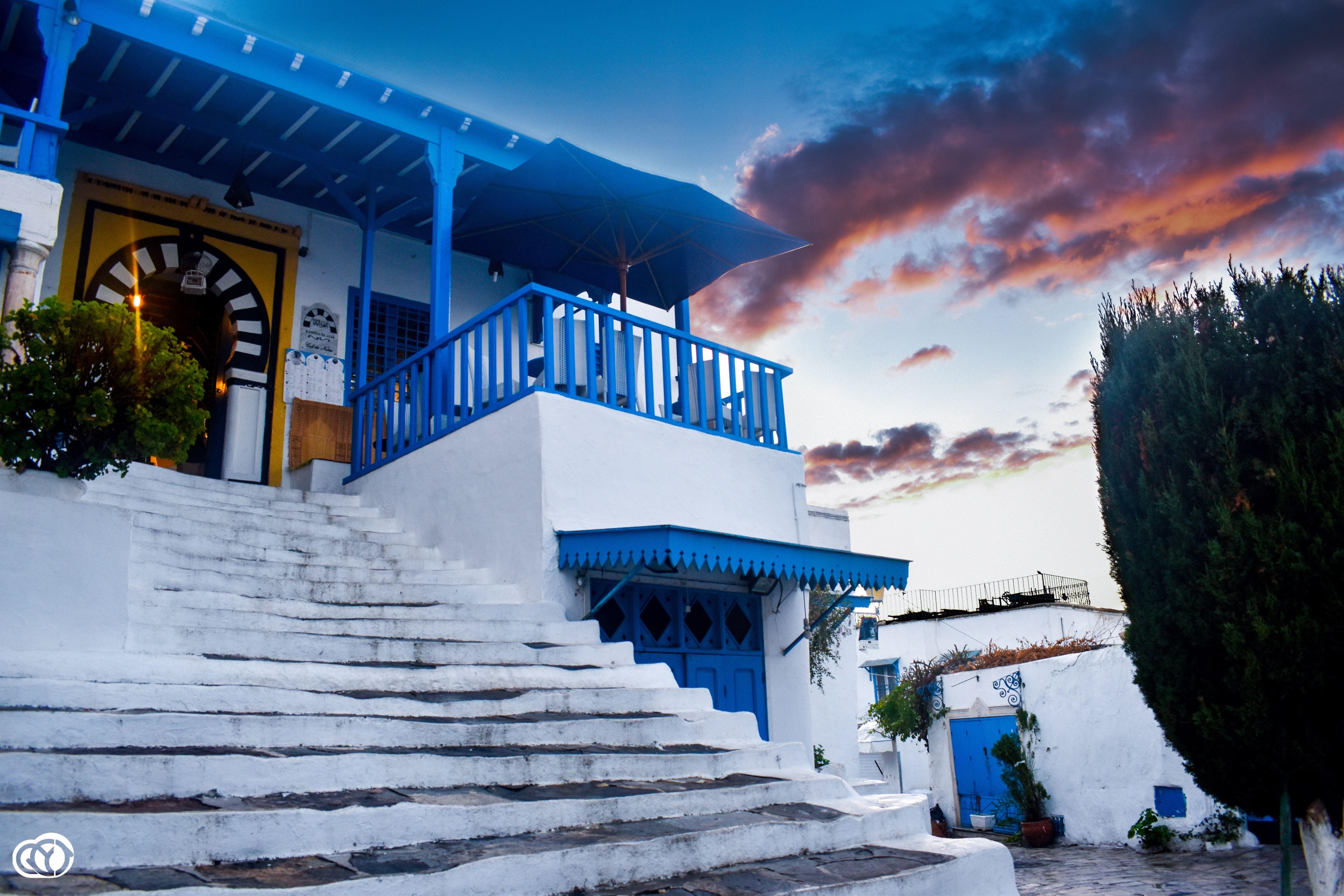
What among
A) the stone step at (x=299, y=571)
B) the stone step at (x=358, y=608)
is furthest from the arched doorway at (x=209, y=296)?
the stone step at (x=358, y=608)

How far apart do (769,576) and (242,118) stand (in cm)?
673

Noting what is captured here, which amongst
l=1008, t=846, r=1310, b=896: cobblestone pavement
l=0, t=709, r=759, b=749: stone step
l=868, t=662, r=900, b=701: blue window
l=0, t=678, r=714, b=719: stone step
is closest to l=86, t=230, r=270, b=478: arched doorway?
l=0, t=678, r=714, b=719: stone step

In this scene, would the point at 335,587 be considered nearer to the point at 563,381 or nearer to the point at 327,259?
the point at 563,381

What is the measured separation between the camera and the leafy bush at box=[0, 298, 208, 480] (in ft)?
14.3

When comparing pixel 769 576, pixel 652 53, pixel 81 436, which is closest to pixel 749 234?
pixel 652 53

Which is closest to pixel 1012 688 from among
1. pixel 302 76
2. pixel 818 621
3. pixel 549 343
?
pixel 818 621

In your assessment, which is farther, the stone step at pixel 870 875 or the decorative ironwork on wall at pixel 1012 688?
the decorative ironwork on wall at pixel 1012 688

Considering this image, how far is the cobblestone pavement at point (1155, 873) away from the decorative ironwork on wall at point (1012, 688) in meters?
2.84

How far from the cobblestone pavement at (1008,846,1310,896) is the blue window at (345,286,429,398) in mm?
8531

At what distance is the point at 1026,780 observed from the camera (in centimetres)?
1420

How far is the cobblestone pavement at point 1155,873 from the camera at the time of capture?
27.7 feet

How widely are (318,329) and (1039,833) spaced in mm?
11710

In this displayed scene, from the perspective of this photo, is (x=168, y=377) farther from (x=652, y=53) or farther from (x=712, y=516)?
(x=652, y=53)

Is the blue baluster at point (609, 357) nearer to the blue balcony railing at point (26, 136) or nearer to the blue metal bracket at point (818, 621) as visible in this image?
the blue metal bracket at point (818, 621)
